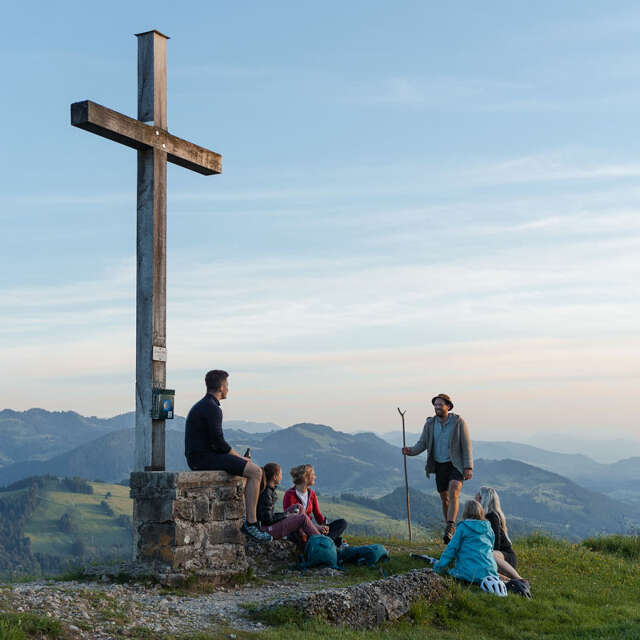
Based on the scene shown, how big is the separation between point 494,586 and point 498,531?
1.25m

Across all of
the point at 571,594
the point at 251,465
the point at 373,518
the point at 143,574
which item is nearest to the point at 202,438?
the point at 251,465

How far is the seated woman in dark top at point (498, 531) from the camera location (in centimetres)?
1036

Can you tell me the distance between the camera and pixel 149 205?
9883 mm

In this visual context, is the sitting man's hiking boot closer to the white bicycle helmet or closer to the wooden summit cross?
the white bicycle helmet

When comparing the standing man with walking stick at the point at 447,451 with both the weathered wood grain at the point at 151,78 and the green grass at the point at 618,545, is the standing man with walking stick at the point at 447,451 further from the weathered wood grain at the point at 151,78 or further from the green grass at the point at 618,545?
the weathered wood grain at the point at 151,78

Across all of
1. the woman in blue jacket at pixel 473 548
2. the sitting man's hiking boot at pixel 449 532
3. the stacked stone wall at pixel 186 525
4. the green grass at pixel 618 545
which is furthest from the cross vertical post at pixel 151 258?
the green grass at pixel 618 545

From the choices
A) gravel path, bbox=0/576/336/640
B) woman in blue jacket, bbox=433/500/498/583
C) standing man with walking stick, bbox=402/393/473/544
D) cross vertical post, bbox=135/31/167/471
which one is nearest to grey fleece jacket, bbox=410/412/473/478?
standing man with walking stick, bbox=402/393/473/544

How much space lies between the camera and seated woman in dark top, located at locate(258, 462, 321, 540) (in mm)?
10586

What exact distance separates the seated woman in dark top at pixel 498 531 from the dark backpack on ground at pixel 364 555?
152 centimetres

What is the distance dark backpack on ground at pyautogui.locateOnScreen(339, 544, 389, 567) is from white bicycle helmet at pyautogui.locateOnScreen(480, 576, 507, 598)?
1.62 meters

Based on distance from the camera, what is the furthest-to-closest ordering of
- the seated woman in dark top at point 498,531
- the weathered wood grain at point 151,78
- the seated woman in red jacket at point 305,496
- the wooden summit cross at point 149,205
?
the seated woman in red jacket at point 305,496 < the seated woman in dark top at point 498,531 < the weathered wood grain at point 151,78 < the wooden summit cross at point 149,205

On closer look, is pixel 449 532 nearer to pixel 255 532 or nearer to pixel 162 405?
pixel 255 532

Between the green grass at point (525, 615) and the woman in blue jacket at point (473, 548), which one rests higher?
the woman in blue jacket at point (473, 548)

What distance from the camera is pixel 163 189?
10031 millimetres
